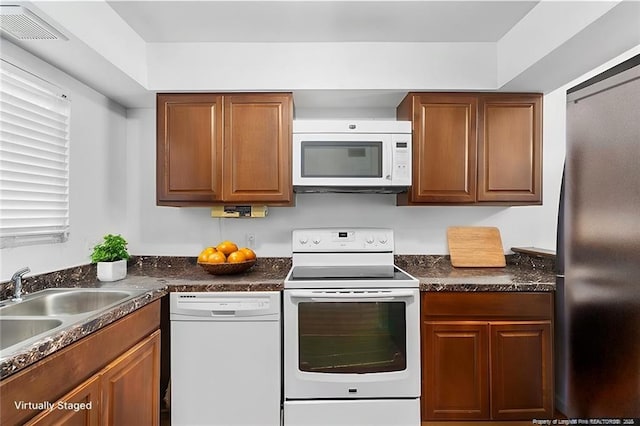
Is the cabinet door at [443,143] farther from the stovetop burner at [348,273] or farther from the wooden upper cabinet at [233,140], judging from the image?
the wooden upper cabinet at [233,140]

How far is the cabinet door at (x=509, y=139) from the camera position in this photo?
2.42 meters

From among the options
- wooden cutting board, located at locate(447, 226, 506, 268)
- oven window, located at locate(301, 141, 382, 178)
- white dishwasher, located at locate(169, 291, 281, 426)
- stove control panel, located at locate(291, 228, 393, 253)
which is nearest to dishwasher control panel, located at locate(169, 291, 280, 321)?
white dishwasher, located at locate(169, 291, 281, 426)

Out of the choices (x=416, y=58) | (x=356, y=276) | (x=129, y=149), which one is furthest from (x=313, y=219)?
(x=129, y=149)

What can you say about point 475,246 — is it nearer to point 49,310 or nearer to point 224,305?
point 224,305

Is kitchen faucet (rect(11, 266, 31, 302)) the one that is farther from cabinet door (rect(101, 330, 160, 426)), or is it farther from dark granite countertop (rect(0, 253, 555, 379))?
cabinet door (rect(101, 330, 160, 426))

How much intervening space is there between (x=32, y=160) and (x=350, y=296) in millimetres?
1791

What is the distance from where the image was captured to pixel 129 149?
2.78 m

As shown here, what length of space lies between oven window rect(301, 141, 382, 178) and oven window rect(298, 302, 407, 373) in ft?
2.70

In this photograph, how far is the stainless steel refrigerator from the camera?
0.54 m

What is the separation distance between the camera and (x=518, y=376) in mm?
2117

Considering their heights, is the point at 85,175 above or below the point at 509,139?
below

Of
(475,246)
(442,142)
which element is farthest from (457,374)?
(442,142)

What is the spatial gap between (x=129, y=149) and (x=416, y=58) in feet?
7.01

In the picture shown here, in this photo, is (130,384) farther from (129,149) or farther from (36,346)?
(129,149)
